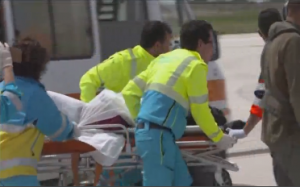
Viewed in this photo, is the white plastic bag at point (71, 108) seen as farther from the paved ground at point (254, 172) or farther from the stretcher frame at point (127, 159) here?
the paved ground at point (254, 172)

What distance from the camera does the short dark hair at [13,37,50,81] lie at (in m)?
4.31

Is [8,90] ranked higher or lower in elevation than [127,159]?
higher

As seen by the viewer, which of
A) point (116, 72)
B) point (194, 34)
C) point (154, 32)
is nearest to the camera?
point (194, 34)

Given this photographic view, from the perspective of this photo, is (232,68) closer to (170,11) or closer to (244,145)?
(244,145)

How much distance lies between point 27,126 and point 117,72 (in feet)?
6.92

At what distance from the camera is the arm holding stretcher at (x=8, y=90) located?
413cm

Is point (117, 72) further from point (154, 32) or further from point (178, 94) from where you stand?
point (178, 94)

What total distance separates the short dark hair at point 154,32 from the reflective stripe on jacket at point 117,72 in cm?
29

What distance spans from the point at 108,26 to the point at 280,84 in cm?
483

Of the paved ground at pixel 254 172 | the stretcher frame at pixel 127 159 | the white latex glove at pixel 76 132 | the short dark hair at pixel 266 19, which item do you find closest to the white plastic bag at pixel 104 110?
the stretcher frame at pixel 127 159

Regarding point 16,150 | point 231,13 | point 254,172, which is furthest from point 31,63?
point 231,13

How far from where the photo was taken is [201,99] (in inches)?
182

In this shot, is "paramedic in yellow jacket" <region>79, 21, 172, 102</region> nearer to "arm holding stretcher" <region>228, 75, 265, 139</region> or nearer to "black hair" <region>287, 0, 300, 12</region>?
"arm holding stretcher" <region>228, 75, 265, 139</region>

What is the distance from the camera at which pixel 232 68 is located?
21.6 m
